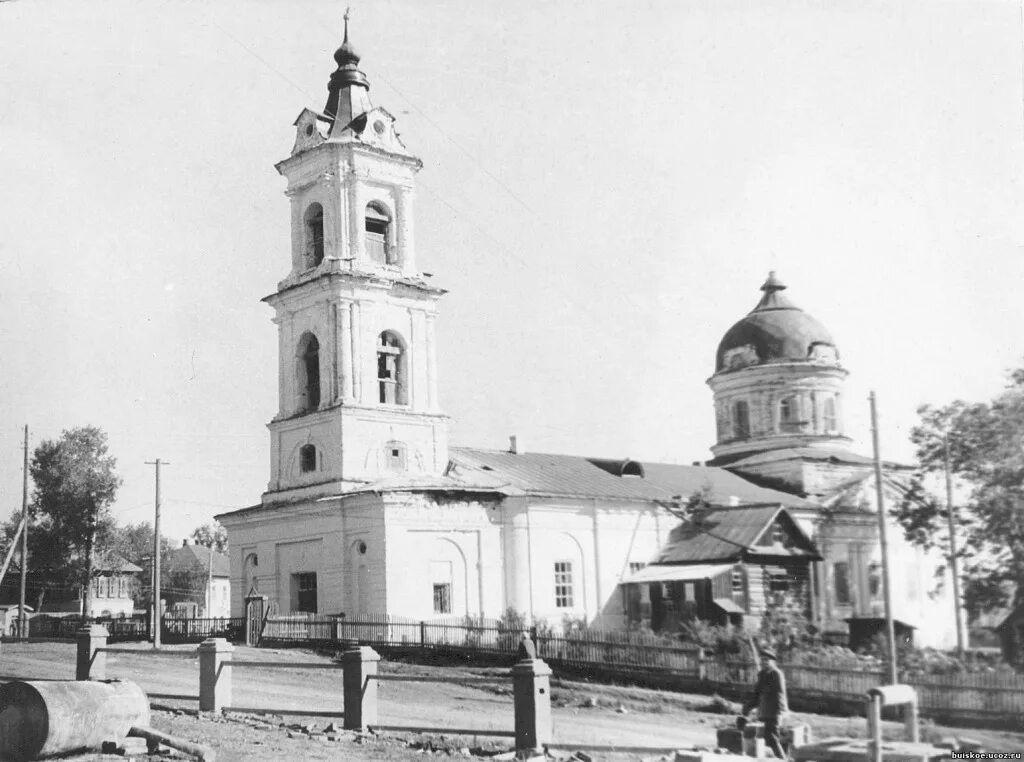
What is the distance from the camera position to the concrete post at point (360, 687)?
17300 millimetres

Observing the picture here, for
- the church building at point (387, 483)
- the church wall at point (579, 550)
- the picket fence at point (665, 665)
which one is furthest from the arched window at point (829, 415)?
the picket fence at point (665, 665)

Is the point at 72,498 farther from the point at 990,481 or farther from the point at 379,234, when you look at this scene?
the point at 990,481

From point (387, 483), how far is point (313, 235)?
26.4 feet

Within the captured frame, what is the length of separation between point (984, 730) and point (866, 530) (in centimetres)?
2407

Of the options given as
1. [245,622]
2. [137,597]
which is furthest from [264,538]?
[137,597]

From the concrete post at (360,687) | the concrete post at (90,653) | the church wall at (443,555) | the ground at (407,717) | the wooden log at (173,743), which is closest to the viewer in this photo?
the wooden log at (173,743)

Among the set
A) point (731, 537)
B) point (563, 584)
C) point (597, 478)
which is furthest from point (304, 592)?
point (731, 537)

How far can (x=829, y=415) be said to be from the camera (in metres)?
47.5

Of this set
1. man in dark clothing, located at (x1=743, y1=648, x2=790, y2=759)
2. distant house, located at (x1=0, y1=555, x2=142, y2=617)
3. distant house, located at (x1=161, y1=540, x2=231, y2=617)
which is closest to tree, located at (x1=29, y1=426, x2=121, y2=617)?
distant house, located at (x1=0, y1=555, x2=142, y2=617)

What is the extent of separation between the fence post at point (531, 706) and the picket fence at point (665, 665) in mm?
6639

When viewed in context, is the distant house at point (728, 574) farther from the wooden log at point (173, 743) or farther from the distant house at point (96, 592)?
the distant house at point (96, 592)

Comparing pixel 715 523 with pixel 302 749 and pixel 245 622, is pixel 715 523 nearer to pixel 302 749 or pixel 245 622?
pixel 245 622

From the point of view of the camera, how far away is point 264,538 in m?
35.5

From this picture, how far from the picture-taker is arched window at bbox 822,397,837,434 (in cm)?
4725
